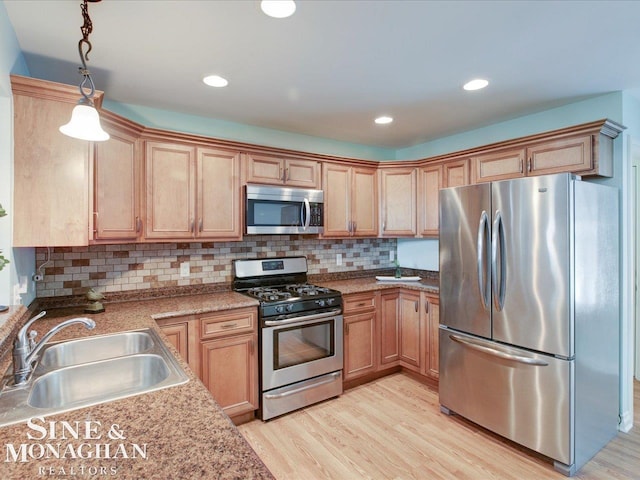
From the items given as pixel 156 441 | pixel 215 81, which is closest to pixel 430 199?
pixel 215 81

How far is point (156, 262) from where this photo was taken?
2775mm

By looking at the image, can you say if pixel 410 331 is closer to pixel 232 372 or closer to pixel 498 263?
pixel 498 263

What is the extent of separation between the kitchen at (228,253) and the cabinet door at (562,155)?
0.33 meters

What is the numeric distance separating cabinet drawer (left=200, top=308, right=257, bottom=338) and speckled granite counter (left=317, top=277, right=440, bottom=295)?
2.93ft

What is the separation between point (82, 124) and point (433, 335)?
299 cm

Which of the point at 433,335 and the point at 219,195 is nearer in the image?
the point at 219,195

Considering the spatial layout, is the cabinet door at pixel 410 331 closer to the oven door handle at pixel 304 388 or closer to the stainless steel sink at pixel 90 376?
the oven door handle at pixel 304 388

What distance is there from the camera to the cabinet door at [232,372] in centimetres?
244

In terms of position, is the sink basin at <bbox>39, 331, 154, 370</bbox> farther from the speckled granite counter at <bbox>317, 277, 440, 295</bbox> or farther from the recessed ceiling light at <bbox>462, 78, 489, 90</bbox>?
the recessed ceiling light at <bbox>462, 78, 489, 90</bbox>

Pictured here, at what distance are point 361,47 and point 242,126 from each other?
1.65 m

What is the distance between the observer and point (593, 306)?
7.11 feet

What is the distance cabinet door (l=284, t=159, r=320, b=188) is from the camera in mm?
3126

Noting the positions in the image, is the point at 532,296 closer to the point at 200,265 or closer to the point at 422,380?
the point at 422,380

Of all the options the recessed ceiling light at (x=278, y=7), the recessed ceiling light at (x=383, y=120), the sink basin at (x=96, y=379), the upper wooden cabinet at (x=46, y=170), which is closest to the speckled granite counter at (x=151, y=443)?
the sink basin at (x=96, y=379)
